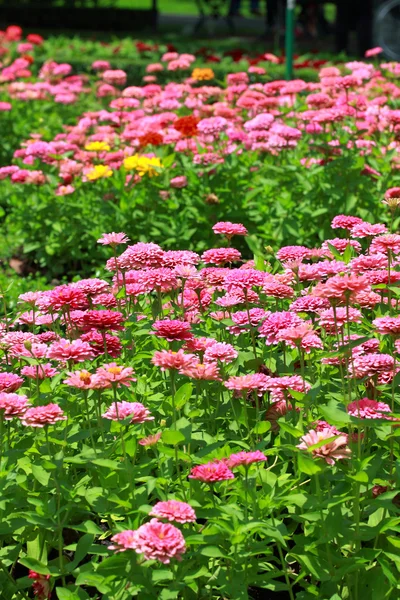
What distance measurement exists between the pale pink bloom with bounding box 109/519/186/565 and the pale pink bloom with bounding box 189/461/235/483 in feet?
0.66

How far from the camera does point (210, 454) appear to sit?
241 centimetres

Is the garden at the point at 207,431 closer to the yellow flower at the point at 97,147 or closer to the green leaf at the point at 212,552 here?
the green leaf at the point at 212,552

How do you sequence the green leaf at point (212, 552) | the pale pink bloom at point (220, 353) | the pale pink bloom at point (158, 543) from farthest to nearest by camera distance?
the pale pink bloom at point (220, 353) → the green leaf at point (212, 552) → the pale pink bloom at point (158, 543)

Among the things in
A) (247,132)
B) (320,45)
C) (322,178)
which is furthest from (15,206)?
(320,45)

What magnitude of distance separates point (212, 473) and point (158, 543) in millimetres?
281

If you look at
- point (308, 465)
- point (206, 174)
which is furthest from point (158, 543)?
point (206, 174)

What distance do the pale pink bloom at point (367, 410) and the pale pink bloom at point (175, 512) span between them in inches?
18.5

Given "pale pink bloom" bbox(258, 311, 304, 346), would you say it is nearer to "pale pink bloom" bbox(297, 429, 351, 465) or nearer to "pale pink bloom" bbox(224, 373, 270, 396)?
"pale pink bloom" bbox(224, 373, 270, 396)

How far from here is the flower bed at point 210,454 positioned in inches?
84.7

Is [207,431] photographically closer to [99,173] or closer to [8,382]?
[8,382]

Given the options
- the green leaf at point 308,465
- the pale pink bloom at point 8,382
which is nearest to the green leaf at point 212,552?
the green leaf at point 308,465

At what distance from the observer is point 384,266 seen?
285cm

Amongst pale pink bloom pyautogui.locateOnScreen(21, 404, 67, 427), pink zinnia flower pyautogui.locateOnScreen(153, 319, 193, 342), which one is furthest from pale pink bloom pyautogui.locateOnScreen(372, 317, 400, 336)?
pale pink bloom pyautogui.locateOnScreen(21, 404, 67, 427)

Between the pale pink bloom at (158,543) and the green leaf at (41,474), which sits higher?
the pale pink bloom at (158,543)
